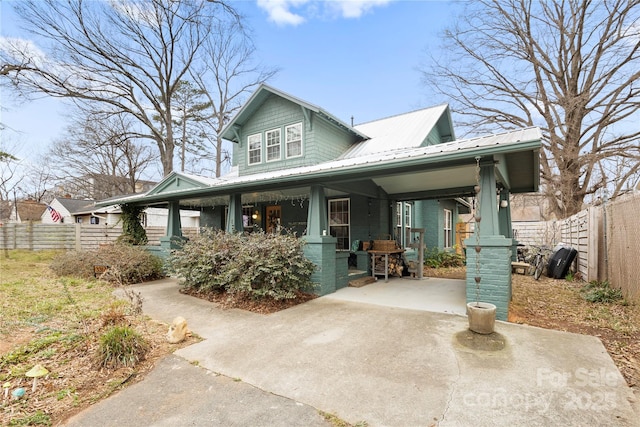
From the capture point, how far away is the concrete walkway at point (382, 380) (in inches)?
96.4

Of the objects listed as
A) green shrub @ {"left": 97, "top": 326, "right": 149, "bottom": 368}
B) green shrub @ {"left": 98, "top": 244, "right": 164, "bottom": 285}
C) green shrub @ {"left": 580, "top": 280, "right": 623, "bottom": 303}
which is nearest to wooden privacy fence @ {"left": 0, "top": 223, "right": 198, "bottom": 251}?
green shrub @ {"left": 98, "top": 244, "right": 164, "bottom": 285}

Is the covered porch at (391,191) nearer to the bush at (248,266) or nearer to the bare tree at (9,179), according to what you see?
the bush at (248,266)

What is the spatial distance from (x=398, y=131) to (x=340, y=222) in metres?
4.17

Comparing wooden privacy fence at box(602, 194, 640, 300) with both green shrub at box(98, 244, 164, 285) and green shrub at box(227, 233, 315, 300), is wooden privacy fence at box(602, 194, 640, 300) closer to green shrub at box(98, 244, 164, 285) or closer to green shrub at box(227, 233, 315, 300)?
green shrub at box(227, 233, 315, 300)

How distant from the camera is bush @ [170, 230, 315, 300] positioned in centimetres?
584

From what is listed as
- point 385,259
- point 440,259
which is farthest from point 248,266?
point 440,259

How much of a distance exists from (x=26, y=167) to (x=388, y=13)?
34.0m

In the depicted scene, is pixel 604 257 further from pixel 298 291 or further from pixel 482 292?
pixel 298 291

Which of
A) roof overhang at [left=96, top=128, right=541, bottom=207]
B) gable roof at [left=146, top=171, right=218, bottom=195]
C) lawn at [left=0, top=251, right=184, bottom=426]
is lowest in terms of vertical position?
lawn at [left=0, top=251, right=184, bottom=426]

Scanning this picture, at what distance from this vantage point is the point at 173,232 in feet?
33.8

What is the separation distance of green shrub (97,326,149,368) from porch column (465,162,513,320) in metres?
4.67

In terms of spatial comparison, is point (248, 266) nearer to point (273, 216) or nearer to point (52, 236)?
point (273, 216)

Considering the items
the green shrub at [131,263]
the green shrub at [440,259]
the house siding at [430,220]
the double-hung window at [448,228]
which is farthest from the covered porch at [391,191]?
the double-hung window at [448,228]

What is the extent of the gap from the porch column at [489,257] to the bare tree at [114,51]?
40.6ft
